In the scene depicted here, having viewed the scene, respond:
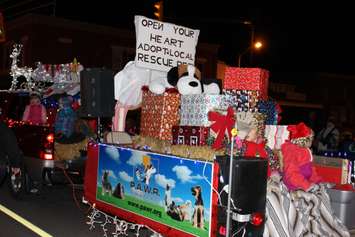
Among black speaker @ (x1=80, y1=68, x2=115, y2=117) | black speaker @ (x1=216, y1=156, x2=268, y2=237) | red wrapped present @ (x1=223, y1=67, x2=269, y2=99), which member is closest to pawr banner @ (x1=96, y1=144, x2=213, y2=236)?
black speaker @ (x1=216, y1=156, x2=268, y2=237)

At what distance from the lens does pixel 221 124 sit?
5348mm

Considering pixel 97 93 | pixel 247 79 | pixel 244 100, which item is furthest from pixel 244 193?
pixel 97 93

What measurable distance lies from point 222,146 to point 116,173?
52.7 inches

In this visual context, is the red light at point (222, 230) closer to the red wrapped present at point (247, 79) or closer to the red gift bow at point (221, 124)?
the red gift bow at point (221, 124)

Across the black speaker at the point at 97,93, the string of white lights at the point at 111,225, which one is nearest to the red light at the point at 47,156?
the black speaker at the point at 97,93

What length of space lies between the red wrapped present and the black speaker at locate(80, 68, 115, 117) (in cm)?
198

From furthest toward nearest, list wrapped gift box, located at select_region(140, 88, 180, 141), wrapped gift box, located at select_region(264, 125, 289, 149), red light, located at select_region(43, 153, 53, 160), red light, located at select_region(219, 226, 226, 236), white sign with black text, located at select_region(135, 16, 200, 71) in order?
red light, located at select_region(43, 153, 53, 160), white sign with black text, located at select_region(135, 16, 200, 71), wrapped gift box, located at select_region(140, 88, 180, 141), wrapped gift box, located at select_region(264, 125, 289, 149), red light, located at select_region(219, 226, 226, 236)

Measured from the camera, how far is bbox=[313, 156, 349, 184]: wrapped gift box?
5855mm

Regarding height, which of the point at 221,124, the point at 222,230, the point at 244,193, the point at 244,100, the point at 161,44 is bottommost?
the point at 222,230

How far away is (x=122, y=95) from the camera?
763 cm

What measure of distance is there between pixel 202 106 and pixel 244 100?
64cm

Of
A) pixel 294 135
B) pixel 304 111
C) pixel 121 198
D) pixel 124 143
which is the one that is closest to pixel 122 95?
pixel 124 143

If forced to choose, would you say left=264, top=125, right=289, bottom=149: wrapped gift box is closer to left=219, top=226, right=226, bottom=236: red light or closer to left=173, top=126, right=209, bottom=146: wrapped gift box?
left=173, top=126, right=209, bottom=146: wrapped gift box

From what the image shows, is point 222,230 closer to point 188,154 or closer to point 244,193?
point 244,193
